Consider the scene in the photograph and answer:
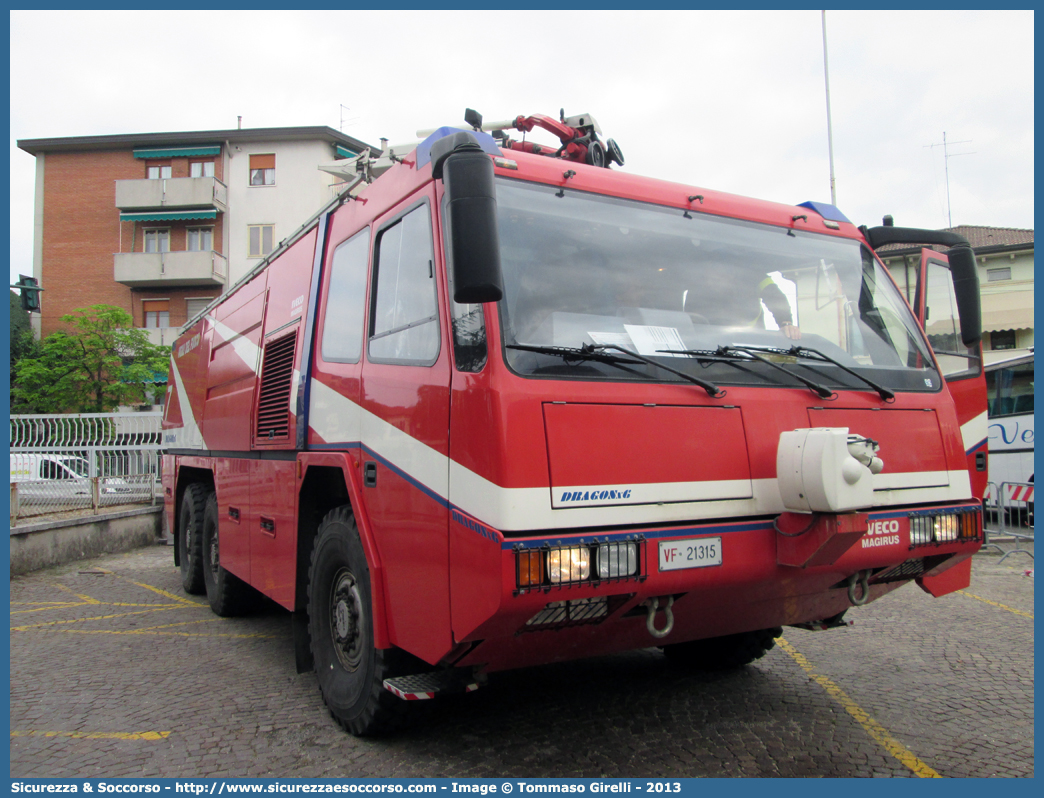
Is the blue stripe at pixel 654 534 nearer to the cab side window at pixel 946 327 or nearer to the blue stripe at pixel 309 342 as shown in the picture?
the cab side window at pixel 946 327

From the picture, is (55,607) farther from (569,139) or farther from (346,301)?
(569,139)

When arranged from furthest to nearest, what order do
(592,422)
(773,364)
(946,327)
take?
(946,327)
(773,364)
(592,422)

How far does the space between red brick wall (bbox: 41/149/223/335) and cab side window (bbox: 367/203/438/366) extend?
3502 cm

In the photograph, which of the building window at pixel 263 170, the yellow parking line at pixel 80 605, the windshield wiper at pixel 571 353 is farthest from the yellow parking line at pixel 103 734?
the building window at pixel 263 170

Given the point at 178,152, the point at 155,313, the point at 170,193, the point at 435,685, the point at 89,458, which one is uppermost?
the point at 178,152

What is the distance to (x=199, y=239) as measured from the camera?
118ft

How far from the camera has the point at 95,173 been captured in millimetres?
36594

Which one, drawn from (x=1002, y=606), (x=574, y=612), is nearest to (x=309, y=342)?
(x=574, y=612)

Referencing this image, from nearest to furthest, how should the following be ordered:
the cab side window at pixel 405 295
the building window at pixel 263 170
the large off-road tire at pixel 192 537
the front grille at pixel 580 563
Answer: the front grille at pixel 580 563 < the cab side window at pixel 405 295 < the large off-road tire at pixel 192 537 < the building window at pixel 263 170

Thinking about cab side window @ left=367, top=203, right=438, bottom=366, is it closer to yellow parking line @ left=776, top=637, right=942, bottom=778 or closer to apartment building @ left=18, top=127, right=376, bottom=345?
yellow parking line @ left=776, top=637, right=942, bottom=778

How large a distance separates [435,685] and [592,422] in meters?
1.43

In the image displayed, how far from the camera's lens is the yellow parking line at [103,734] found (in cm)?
412

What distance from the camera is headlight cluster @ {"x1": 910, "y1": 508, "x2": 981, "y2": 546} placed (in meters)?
3.61

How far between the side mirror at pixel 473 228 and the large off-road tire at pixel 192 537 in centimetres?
589
